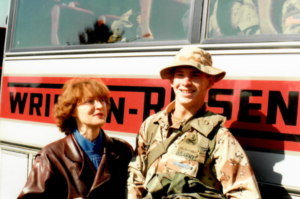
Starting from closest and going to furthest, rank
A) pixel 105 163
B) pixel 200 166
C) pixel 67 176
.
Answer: pixel 200 166, pixel 67 176, pixel 105 163

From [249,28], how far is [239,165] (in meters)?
1.02

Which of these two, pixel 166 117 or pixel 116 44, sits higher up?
pixel 116 44

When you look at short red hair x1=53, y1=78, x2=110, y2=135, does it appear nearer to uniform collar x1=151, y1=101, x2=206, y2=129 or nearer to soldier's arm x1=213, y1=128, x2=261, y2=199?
uniform collar x1=151, y1=101, x2=206, y2=129

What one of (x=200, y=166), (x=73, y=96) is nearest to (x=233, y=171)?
(x=200, y=166)

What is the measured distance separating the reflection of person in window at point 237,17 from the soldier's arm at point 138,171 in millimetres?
943

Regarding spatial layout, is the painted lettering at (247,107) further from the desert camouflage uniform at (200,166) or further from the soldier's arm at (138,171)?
the soldier's arm at (138,171)

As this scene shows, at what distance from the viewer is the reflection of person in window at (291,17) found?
2.06 meters

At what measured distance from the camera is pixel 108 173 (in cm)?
198

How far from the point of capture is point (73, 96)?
79.6 inches

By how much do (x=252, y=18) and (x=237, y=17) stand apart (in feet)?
0.34

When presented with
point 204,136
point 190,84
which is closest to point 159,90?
point 190,84

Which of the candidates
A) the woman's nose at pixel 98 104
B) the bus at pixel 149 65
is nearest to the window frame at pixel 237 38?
the bus at pixel 149 65

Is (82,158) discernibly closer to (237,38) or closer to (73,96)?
(73,96)

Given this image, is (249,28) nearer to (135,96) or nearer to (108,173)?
(135,96)
